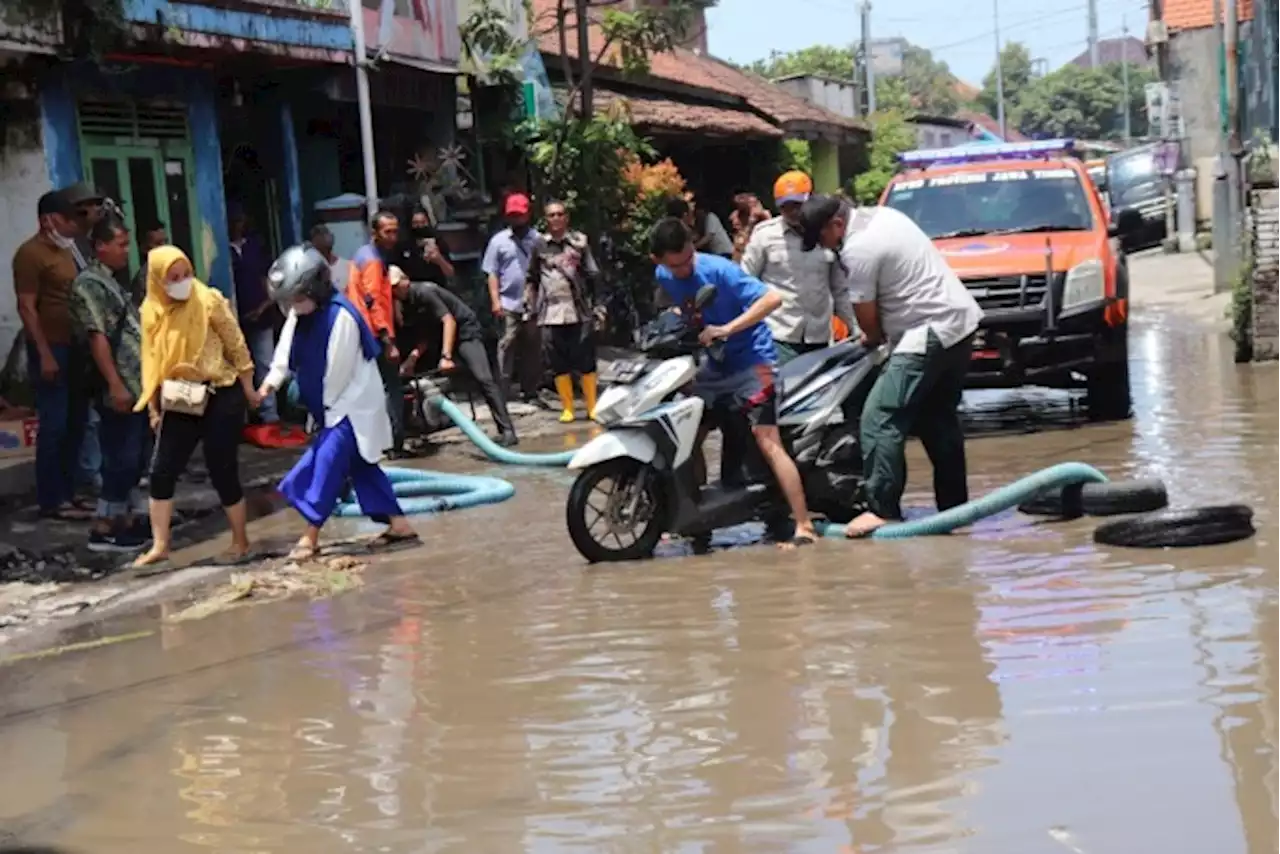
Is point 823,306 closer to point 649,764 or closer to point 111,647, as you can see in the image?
point 111,647

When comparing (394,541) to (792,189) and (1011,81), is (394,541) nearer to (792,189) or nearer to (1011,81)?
(792,189)

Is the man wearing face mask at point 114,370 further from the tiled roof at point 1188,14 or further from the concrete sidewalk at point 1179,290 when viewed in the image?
the tiled roof at point 1188,14

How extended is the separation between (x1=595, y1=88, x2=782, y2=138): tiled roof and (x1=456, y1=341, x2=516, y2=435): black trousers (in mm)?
7244

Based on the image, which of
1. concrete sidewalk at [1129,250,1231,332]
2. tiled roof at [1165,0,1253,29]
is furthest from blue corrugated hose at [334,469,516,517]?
tiled roof at [1165,0,1253,29]

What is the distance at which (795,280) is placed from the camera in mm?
9414

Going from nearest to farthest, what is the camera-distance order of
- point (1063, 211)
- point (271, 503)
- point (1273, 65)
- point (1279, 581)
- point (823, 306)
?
1. point (1279, 581)
2. point (823, 306)
3. point (271, 503)
4. point (1063, 211)
5. point (1273, 65)

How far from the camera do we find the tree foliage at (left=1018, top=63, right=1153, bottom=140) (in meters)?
92.2

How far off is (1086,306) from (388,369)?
15.8ft

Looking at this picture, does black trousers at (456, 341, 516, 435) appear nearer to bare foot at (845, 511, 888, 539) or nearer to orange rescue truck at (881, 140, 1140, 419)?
orange rescue truck at (881, 140, 1140, 419)

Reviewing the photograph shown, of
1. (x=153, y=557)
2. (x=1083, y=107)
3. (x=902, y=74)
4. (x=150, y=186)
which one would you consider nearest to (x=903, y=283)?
(x=153, y=557)

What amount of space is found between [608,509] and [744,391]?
86 cm

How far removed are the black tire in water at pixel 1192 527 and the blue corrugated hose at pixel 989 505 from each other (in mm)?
749

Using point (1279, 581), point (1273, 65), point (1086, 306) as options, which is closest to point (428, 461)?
point (1086, 306)

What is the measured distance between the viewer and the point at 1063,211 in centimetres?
1205
